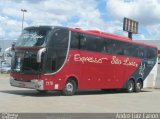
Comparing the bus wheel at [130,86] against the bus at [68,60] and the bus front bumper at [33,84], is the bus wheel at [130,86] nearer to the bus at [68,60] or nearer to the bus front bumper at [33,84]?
the bus at [68,60]

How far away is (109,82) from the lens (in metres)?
26.1

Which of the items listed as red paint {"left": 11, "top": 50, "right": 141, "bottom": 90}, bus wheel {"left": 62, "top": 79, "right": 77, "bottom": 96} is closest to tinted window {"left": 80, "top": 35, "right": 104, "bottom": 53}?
red paint {"left": 11, "top": 50, "right": 141, "bottom": 90}

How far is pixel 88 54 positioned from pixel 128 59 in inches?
200

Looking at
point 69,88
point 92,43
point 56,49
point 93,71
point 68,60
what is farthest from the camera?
point 93,71

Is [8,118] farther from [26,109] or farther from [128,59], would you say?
[128,59]

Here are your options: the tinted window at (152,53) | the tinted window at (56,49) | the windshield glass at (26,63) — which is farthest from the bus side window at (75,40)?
the tinted window at (152,53)

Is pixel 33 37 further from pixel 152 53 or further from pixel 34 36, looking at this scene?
pixel 152 53

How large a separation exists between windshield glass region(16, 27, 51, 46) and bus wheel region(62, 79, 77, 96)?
109 inches

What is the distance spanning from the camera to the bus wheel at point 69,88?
22156 millimetres

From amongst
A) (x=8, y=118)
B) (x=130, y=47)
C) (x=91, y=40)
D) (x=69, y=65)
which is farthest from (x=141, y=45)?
(x=8, y=118)

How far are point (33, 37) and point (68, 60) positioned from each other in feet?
7.16

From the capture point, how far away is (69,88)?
882 inches

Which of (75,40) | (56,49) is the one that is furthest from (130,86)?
(56,49)

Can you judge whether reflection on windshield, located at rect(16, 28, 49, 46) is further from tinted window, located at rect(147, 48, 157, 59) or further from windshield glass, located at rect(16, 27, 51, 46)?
tinted window, located at rect(147, 48, 157, 59)
